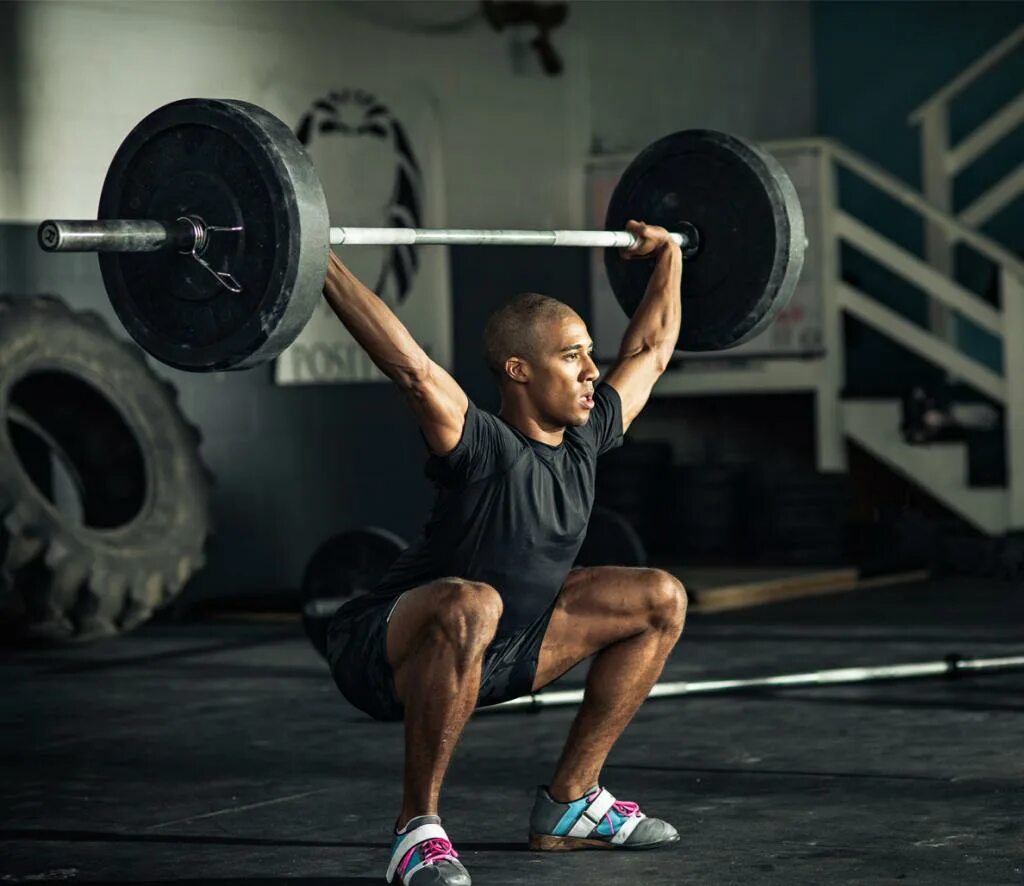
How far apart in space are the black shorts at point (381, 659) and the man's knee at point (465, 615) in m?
0.12

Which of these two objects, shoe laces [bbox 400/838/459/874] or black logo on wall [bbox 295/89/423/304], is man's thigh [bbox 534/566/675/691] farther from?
black logo on wall [bbox 295/89/423/304]

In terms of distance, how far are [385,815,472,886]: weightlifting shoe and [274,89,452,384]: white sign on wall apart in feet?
14.5

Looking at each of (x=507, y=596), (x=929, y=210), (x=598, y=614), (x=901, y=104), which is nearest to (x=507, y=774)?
(x=598, y=614)

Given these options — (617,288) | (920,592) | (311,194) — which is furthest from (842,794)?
(920,592)

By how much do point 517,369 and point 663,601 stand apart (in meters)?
0.41

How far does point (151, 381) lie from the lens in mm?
6703

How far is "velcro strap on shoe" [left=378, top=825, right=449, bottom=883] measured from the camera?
2.84 m

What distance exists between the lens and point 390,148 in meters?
7.62

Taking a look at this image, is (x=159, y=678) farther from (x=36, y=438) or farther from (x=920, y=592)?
(x=920, y=592)

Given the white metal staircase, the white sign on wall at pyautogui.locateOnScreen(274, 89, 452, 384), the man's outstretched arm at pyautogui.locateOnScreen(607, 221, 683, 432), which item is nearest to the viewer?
the man's outstretched arm at pyautogui.locateOnScreen(607, 221, 683, 432)

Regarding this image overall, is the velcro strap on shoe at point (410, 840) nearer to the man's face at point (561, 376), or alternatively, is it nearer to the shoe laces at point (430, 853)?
the shoe laces at point (430, 853)

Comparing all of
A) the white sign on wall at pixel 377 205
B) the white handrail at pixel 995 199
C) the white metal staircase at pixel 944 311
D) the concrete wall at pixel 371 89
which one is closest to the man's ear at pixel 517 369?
the concrete wall at pixel 371 89

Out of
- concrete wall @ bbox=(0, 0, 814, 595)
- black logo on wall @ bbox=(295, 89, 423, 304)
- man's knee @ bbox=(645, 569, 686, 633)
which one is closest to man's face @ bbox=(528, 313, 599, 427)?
man's knee @ bbox=(645, 569, 686, 633)

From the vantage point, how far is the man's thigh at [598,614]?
121 inches
